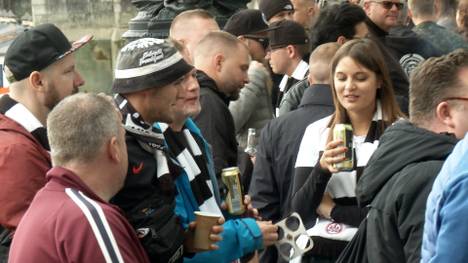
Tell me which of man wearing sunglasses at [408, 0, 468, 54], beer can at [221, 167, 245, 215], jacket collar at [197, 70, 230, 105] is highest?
beer can at [221, 167, 245, 215]

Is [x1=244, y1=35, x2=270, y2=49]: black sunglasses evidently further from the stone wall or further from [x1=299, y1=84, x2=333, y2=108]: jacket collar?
the stone wall

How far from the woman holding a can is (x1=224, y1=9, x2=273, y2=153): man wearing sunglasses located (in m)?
2.14

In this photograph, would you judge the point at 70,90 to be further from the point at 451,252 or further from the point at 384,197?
the point at 451,252

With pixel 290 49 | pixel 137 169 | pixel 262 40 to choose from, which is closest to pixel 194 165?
pixel 137 169

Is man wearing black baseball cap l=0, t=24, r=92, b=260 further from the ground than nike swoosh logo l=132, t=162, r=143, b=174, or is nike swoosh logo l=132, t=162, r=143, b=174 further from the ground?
nike swoosh logo l=132, t=162, r=143, b=174

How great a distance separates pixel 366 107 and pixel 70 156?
209 cm

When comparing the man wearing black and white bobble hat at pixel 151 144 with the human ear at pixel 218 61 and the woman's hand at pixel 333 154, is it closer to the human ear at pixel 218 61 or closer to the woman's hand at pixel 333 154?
the woman's hand at pixel 333 154

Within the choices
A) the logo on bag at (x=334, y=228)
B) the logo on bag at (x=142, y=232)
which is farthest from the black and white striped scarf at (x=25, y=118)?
the logo on bag at (x=334, y=228)

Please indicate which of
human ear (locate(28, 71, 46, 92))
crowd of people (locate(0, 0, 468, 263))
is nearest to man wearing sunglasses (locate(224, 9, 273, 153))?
crowd of people (locate(0, 0, 468, 263))

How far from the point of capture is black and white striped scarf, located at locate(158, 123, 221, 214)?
4703 millimetres

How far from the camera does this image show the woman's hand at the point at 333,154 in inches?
209

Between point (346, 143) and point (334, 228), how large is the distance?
19.8 inches

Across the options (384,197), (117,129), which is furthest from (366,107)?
(117,129)

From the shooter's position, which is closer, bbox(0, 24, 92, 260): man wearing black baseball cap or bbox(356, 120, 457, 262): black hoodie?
bbox(356, 120, 457, 262): black hoodie
